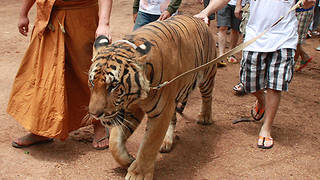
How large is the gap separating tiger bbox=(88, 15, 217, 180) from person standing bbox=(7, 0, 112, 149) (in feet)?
1.98

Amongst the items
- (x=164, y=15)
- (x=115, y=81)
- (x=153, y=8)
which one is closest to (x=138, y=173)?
(x=115, y=81)

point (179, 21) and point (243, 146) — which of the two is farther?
point (243, 146)

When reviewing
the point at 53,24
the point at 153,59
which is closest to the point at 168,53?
the point at 153,59

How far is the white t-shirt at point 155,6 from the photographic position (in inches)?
181

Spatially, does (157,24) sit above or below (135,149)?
above

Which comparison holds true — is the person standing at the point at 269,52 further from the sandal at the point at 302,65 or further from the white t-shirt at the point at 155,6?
the sandal at the point at 302,65

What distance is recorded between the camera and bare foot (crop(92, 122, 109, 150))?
3842mm

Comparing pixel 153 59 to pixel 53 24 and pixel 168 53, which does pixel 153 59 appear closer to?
pixel 168 53

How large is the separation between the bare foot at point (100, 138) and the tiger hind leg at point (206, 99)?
1.22 m

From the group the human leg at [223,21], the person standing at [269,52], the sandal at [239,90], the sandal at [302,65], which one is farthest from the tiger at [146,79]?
the sandal at [302,65]

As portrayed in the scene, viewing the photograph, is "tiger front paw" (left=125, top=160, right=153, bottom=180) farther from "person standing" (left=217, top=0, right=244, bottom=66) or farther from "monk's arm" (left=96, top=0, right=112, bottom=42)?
"person standing" (left=217, top=0, right=244, bottom=66)

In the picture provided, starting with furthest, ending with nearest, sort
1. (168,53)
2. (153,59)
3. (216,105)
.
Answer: (216,105) → (168,53) → (153,59)

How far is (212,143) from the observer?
4121 millimetres

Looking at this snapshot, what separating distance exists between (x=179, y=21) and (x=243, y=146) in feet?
5.19
